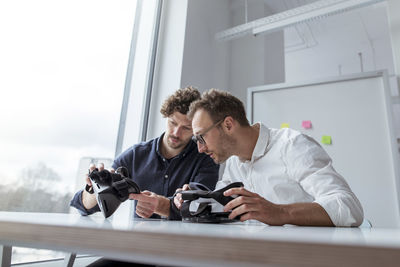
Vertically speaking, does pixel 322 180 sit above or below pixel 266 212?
above

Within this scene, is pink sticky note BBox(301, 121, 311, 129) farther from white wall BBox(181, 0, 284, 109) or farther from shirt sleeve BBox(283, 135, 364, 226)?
shirt sleeve BBox(283, 135, 364, 226)

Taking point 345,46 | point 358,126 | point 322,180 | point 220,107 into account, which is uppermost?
point 345,46

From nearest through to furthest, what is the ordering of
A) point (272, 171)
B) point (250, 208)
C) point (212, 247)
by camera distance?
point (212, 247), point (250, 208), point (272, 171)

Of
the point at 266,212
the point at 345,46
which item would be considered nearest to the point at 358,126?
the point at 266,212

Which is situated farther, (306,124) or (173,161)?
(306,124)

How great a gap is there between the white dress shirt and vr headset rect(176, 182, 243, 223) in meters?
0.33

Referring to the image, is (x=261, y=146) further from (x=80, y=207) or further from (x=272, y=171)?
(x=80, y=207)

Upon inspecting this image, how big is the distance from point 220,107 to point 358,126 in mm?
1381

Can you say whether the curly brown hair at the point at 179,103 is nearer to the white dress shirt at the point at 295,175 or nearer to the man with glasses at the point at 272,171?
the man with glasses at the point at 272,171

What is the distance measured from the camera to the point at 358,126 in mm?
2238

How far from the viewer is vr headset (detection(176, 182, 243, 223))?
2.77 ft

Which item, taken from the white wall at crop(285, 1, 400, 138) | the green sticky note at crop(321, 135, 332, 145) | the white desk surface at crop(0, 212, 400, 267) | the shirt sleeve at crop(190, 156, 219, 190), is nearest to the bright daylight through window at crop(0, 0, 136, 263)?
the shirt sleeve at crop(190, 156, 219, 190)

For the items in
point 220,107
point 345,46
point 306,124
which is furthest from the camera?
point 345,46

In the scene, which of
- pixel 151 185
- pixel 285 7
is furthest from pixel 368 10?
pixel 151 185
